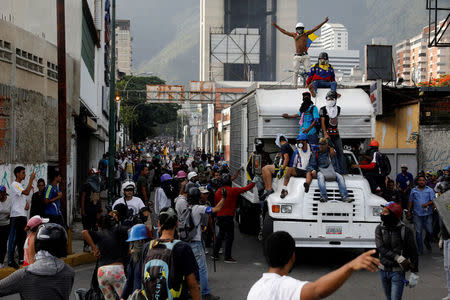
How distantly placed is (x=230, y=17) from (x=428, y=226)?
463 feet

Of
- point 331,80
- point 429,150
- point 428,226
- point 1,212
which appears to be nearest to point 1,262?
point 1,212

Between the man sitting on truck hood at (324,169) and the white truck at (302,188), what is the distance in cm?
12

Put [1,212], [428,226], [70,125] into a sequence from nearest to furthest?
[1,212] < [428,226] < [70,125]

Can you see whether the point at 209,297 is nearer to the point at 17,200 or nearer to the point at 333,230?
the point at 333,230

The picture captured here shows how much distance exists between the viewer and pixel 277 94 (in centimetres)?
1250

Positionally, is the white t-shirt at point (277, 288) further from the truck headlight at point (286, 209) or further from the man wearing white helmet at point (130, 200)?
the truck headlight at point (286, 209)

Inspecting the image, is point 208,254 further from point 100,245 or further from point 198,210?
point 100,245

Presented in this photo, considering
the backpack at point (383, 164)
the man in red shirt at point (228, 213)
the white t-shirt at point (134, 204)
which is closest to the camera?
the white t-shirt at point (134, 204)

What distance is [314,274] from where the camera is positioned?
1034 centimetres

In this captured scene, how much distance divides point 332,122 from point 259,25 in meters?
141

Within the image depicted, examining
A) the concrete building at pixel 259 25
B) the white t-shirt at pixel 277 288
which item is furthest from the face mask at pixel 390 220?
the concrete building at pixel 259 25

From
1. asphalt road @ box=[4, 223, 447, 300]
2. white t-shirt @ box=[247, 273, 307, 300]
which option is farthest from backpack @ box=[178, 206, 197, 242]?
white t-shirt @ box=[247, 273, 307, 300]

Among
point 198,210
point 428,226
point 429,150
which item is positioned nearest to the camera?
point 198,210

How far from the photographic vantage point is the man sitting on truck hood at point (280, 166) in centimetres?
1155
